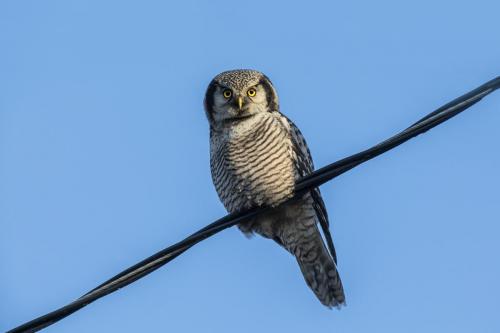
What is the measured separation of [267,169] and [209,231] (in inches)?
83.3

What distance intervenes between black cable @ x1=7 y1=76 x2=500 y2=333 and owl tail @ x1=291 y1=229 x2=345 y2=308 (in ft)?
9.37

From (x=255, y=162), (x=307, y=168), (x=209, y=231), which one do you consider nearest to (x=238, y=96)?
(x=255, y=162)

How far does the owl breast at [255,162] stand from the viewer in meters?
7.16

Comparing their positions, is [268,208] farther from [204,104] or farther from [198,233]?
[198,233]

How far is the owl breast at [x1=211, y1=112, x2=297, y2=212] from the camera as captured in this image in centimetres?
716

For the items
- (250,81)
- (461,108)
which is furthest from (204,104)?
(461,108)

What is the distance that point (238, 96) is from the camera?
7.64 metres

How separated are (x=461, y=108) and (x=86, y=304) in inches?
Result: 85.8

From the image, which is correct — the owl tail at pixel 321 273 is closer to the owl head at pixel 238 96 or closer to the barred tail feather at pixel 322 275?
the barred tail feather at pixel 322 275

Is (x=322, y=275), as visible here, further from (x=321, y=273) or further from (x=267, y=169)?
(x=267, y=169)

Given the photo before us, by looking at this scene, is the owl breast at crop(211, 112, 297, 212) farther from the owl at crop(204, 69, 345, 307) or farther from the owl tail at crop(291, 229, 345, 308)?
the owl tail at crop(291, 229, 345, 308)

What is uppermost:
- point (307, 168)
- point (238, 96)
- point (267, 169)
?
point (238, 96)

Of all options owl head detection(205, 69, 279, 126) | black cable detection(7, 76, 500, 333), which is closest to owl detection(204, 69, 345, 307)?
owl head detection(205, 69, 279, 126)

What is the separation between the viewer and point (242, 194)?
7.33 m
